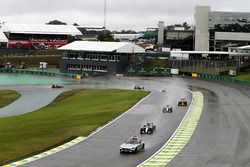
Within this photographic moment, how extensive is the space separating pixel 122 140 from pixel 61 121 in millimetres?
16361

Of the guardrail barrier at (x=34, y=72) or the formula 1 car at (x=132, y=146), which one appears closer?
the formula 1 car at (x=132, y=146)

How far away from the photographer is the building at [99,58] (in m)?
168

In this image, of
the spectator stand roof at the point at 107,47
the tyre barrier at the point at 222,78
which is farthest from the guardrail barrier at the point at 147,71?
the tyre barrier at the point at 222,78

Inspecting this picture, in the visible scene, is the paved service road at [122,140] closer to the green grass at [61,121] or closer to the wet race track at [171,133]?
the wet race track at [171,133]

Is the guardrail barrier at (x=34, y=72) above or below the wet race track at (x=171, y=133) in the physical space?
above

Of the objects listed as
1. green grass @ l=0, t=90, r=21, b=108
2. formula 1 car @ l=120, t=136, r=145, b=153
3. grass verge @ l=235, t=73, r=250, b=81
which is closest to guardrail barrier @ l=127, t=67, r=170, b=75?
grass verge @ l=235, t=73, r=250, b=81

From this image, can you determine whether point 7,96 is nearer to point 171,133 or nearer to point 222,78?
point 171,133

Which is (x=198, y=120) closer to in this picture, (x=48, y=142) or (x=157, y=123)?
(x=157, y=123)

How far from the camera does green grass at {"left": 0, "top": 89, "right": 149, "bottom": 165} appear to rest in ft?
180

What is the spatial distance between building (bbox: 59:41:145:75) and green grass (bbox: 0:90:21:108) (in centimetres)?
5108

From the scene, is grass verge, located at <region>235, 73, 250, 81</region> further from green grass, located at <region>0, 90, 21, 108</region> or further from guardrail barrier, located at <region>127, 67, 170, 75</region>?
green grass, located at <region>0, 90, 21, 108</region>

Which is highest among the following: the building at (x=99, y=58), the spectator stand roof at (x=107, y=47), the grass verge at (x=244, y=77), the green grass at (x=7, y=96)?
the spectator stand roof at (x=107, y=47)

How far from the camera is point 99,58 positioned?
6762 inches

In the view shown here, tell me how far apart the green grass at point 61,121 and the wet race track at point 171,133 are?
9.47 ft
